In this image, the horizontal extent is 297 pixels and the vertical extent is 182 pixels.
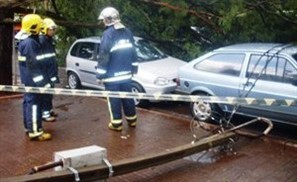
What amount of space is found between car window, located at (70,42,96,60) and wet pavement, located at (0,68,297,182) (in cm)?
238

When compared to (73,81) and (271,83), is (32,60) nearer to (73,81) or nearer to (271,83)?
(271,83)

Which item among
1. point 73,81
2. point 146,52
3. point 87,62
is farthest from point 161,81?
point 73,81

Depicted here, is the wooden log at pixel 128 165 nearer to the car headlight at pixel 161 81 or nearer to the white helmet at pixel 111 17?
the white helmet at pixel 111 17

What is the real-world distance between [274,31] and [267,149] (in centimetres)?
391

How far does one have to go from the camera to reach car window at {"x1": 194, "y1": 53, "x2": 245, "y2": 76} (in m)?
7.74

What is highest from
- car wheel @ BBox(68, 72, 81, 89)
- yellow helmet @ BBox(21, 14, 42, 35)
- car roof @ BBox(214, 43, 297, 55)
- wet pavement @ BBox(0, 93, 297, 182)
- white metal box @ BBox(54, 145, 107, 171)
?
yellow helmet @ BBox(21, 14, 42, 35)

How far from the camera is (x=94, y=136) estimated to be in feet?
23.0

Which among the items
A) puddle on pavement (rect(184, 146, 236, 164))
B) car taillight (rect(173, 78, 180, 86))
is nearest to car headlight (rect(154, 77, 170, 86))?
car taillight (rect(173, 78, 180, 86))

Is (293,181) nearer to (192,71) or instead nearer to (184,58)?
(192,71)

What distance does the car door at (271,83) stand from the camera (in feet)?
23.1

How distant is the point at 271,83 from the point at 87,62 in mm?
5069

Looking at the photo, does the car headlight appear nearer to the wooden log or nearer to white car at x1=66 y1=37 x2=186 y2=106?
white car at x1=66 y1=37 x2=186 y2=106

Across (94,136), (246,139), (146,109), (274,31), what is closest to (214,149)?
(246,139)

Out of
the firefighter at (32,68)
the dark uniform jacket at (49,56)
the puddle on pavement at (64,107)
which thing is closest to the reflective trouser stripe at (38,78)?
the firefighter at (32,68)
